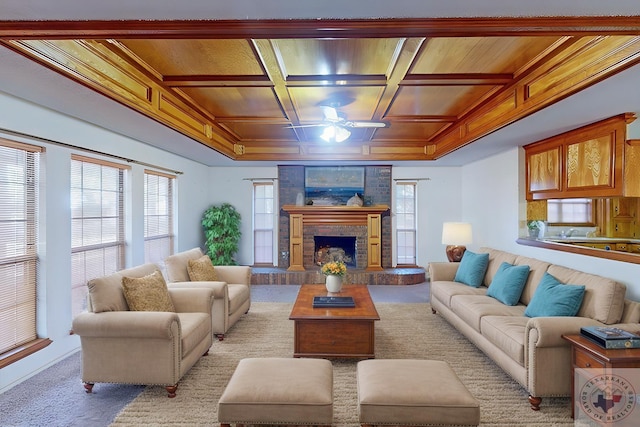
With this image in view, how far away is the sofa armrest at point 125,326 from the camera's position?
2604 mm

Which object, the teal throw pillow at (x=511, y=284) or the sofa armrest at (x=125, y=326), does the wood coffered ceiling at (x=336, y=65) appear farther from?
the sofa armrest at (x=125, y=326)

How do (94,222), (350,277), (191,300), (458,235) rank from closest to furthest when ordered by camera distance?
(191,300), (94,222), (458,235), (350,277)

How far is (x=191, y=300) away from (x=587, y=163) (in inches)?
169

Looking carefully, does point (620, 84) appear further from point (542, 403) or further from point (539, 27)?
point (542, 403)

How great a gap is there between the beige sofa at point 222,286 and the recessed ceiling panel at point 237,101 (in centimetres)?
187

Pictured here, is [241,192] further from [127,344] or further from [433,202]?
[127,344]

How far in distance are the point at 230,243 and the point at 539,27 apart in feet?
19.8

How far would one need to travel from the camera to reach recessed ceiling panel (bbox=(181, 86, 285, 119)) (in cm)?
371

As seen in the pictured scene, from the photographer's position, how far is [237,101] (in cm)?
409

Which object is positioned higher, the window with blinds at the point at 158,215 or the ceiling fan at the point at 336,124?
the ceiling fan at the point at 336,124

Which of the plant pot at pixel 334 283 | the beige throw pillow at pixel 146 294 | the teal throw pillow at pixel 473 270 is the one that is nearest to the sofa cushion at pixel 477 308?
the teal throw pillow at pixel 473 270

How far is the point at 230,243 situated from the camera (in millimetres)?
6871

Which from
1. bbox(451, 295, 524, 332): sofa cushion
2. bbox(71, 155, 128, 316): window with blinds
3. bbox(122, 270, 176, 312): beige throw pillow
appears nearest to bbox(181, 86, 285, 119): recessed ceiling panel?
bbox(71, 155, 128, 316): window with blinds

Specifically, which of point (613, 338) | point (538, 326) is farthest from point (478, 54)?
point (613, 338)
